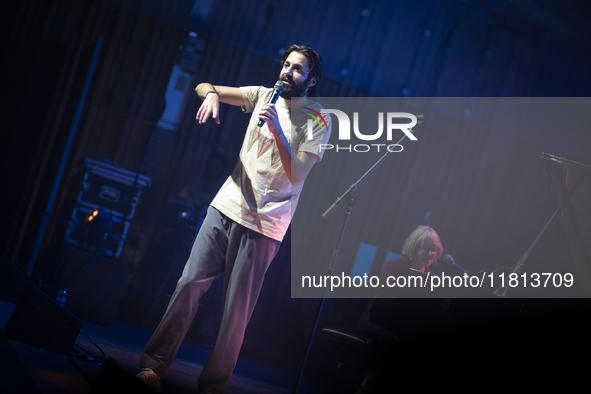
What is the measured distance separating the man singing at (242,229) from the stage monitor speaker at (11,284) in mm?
1899

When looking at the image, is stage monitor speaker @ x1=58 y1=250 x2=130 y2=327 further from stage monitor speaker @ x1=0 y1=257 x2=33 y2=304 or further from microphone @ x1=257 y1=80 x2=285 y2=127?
microphone @ x1=257 y1=80 x2=285 y2=127

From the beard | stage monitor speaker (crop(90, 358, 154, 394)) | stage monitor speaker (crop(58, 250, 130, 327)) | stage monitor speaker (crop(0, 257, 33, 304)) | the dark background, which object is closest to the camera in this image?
stage monitor speaker (crop(90, 358, 154, 394))

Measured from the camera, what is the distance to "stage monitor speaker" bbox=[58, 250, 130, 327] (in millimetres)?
3725

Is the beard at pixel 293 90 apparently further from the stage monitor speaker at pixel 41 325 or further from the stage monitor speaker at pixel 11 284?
the stage monitor speaker at pixel 11 284

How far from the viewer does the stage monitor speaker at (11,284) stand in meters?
3.40

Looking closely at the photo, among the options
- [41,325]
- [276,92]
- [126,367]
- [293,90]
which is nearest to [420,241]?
[293,90]

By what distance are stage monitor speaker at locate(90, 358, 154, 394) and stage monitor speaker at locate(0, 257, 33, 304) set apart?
213 centimetres

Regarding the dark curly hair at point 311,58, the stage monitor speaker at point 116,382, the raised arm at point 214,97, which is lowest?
the stage monitor speaker at point 116,382

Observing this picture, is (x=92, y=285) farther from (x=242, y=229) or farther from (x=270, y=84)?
(x=270, y=84)

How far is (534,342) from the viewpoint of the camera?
1874 millimetres

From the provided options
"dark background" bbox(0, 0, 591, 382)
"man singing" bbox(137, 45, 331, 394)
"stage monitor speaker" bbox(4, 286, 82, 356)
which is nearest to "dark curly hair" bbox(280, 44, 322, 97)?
"man singing" bbox(137, 45, 331, 394)

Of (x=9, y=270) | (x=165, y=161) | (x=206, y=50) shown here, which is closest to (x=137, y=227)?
(x=165, y=161)

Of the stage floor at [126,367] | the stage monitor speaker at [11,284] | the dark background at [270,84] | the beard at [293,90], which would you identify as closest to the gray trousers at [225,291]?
the stage floor at [126,367]

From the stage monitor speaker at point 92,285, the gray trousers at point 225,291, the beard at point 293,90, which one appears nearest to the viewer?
the gray trousers at point 225,291
